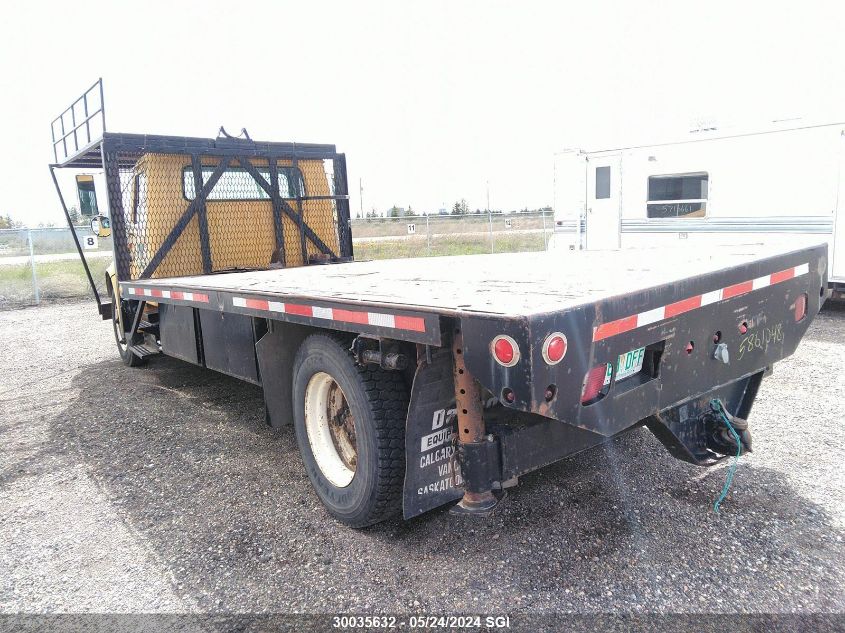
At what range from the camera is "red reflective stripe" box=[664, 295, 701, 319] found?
2691mm

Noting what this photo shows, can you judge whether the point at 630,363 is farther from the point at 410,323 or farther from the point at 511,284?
the point at 410,323

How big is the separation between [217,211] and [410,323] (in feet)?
15.4

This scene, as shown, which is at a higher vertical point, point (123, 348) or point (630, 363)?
point (630, 363)

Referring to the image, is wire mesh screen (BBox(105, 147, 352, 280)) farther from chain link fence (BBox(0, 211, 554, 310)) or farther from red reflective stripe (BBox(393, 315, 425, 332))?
red reflective stripe (BBox(393, 315, 425, 332))

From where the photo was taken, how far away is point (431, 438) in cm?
297

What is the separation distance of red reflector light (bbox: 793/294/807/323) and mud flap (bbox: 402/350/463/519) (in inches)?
82.5

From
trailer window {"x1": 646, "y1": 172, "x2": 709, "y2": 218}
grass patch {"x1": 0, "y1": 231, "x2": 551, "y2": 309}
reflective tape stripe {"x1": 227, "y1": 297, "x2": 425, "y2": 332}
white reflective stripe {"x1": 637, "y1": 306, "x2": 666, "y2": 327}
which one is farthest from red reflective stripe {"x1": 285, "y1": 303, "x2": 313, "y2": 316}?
grass patch {"x1": 0, "y1": 231, "x2": 551, "y2": 309}

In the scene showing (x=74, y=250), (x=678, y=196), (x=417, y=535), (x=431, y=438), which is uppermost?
(x=678, y=196)

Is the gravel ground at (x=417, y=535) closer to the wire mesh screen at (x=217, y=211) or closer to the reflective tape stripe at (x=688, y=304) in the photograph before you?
the reflective tape stripe at (x=688, y=304)

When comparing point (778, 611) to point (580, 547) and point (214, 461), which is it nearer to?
point (580, 547)

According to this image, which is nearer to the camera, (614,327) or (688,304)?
(614,327)

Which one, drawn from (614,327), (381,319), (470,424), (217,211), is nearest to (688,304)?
(614,327)

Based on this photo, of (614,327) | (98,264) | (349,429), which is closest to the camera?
(614,327)

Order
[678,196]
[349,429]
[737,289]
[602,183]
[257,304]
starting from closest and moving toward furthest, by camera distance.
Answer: [737,289], [349,429], [257,304], [678,196], [602,183]
